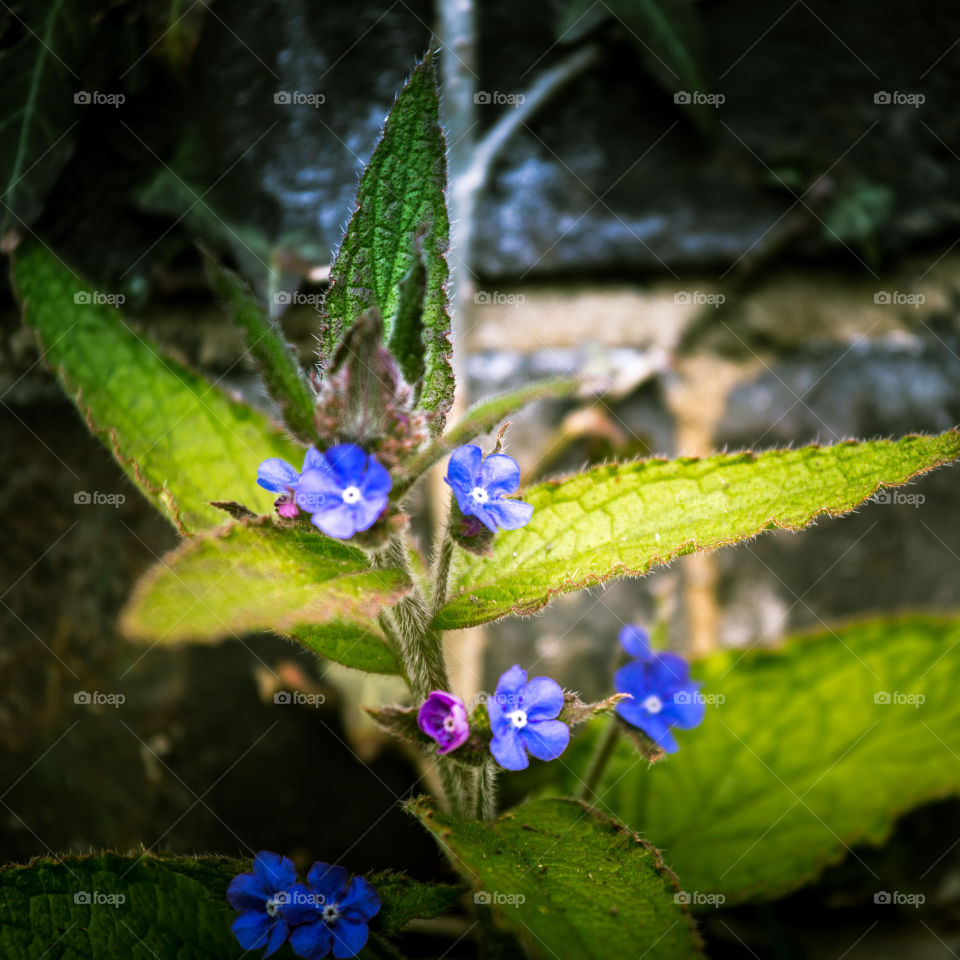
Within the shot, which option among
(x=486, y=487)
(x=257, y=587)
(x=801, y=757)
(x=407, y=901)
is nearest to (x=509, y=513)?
(x=486, y=487)

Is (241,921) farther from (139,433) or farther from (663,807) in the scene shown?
(663,807)

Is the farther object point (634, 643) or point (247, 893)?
point (634, 643)

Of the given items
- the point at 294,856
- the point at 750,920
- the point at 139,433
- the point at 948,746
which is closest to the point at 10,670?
the point at 294,856

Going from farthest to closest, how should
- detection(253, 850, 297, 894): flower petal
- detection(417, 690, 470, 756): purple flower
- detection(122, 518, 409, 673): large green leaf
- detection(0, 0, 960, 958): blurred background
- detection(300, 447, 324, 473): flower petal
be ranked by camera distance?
detection(0, 0, 960, 958): blurred background, detection(253, 850, 297, 894): flower petal, detection(417, 690, 470, 756): purple flower, detection(300, 447, 324, 473): flower petal, detection(122, 518, 409, 673): large green leaf

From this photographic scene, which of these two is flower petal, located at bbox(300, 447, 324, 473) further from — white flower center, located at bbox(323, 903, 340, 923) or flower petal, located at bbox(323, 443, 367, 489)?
white flower center, located at bbox(323, 903, 340, 923)

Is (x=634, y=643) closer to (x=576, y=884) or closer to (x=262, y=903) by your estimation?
(x=576, y=884)

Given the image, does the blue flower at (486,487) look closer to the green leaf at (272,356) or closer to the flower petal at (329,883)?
the green leaf at (272,356)

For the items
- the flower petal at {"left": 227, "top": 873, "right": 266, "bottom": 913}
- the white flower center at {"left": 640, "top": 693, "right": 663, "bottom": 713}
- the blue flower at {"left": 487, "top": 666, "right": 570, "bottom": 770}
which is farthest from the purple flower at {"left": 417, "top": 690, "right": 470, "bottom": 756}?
the white flower center at {"left": 640, "top": 693, "right": 663, "bottom": 713}
